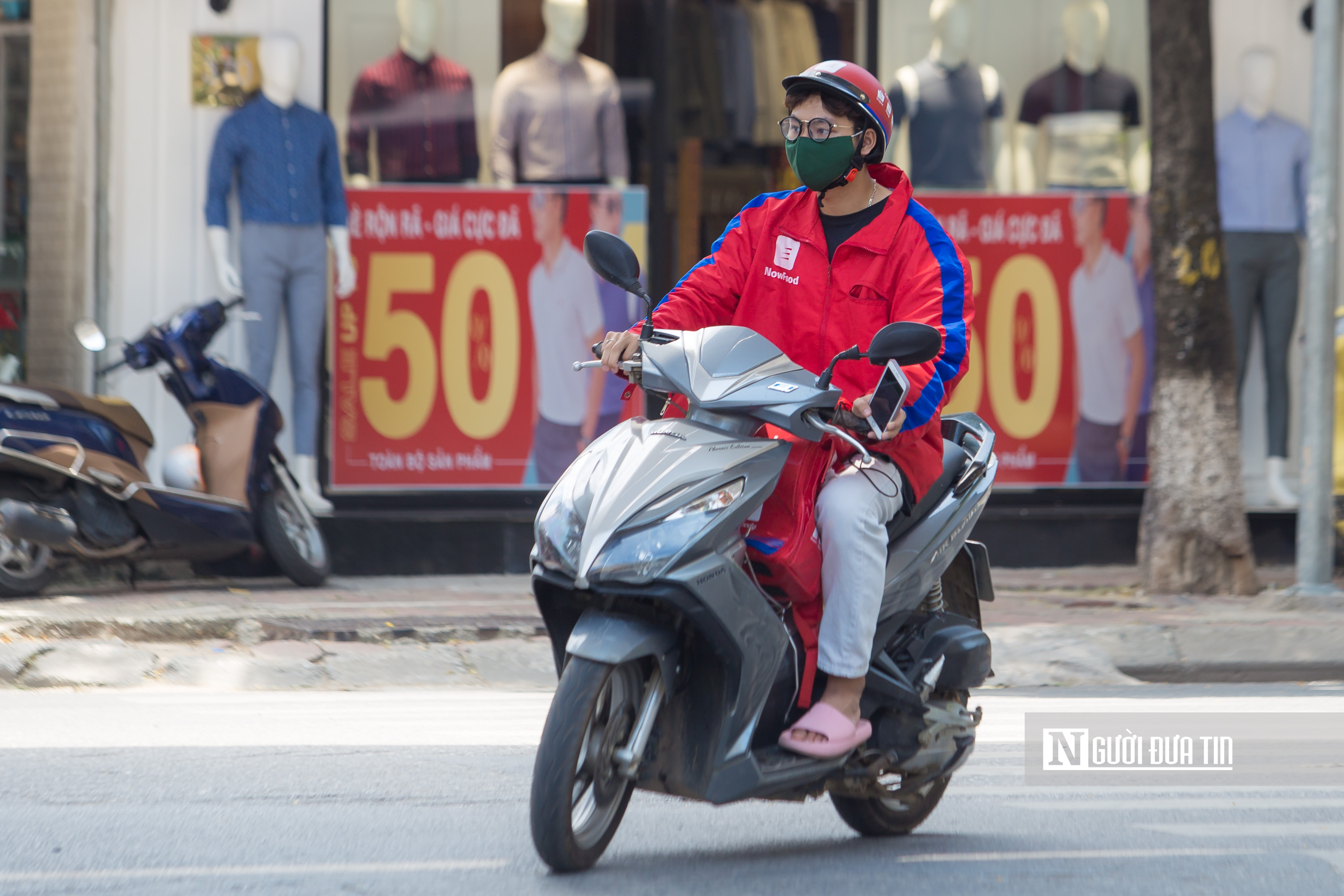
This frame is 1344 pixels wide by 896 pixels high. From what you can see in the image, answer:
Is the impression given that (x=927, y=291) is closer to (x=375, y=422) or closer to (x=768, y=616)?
(x=768, y=616)

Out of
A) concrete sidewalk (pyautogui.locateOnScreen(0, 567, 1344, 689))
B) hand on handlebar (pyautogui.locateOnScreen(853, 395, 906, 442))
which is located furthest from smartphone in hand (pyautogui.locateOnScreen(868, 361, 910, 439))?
concrete sidewalk (pyautogui.locateOnScreen(0, 567, 1344, 689))

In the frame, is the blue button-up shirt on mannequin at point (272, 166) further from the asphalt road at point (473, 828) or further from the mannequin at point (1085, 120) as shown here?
the mannequin at point (1085, 120)

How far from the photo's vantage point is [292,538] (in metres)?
8.48

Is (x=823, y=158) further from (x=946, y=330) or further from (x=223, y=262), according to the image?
(x=223, y=262)

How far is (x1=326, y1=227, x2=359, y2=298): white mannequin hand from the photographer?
30.6 ft

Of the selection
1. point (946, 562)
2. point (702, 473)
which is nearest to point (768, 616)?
point (702, 473)

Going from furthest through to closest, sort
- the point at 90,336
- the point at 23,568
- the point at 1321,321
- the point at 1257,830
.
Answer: the point at 1321,321 → the point at 90,336 → the point at 23,568 → the point at 1257,830

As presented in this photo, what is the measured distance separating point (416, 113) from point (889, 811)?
6485mm

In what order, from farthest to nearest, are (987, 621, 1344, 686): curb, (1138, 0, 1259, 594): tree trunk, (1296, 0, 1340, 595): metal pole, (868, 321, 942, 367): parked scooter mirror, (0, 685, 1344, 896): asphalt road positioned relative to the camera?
1. (1138, 0, 1259, 594): tree trunk
2. (1296, 0, 1340, 595): metal pole
3. (987, 621, 1344, 686): curb
4. (0, 685, 1344, 896): asphalt road
5. (868, 321, 942, 367): parked scooter mirror

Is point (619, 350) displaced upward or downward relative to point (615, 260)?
downward

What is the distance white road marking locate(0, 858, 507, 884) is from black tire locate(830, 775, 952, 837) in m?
0.98

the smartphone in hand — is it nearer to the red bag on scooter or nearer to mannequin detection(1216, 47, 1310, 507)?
the red bag on scooter

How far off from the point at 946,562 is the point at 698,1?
6446mm

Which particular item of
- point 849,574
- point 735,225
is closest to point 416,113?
point 735,225
